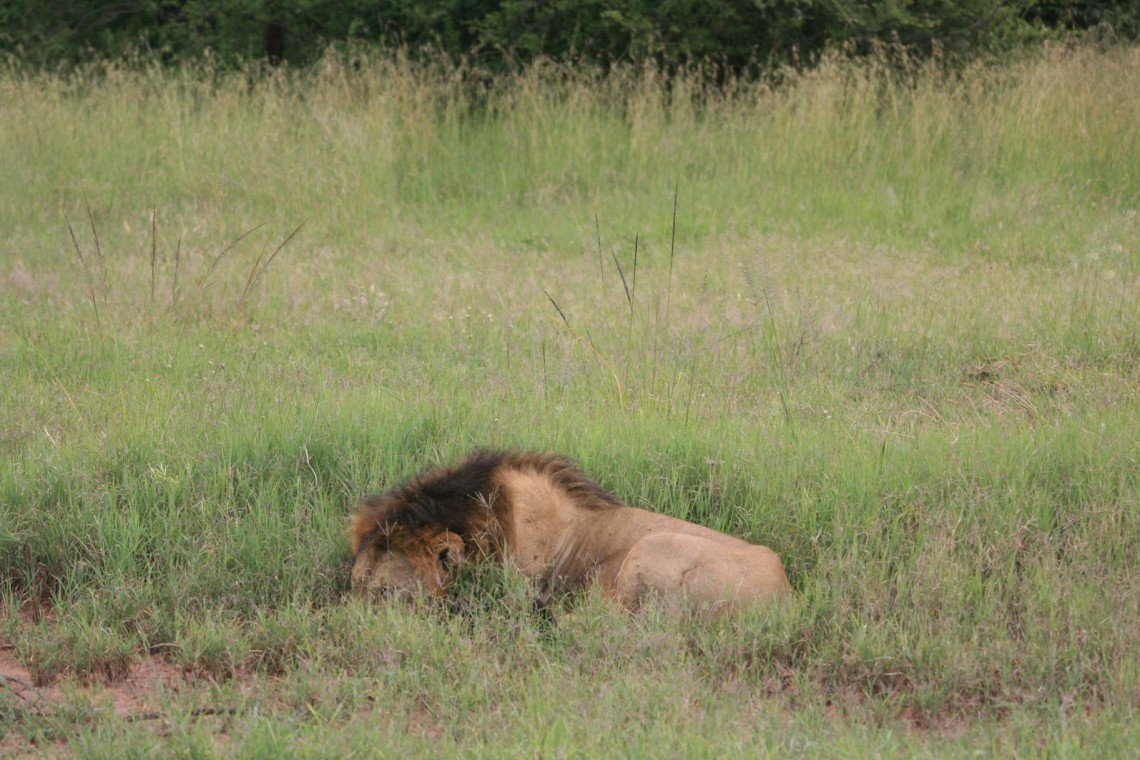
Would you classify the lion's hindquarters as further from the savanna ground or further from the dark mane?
the dark mane

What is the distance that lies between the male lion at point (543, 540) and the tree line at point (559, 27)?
30.3 feet

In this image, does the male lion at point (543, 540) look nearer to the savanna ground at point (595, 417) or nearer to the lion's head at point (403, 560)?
the lion's head at point (403, 560)

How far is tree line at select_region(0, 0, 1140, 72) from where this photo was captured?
562 inches

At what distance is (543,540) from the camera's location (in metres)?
4.87

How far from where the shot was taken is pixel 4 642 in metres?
4.55

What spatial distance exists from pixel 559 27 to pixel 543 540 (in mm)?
11808

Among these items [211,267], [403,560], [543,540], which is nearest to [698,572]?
[543,540]

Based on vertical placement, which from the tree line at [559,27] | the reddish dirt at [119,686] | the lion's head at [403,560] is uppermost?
the tree line at [559,27]

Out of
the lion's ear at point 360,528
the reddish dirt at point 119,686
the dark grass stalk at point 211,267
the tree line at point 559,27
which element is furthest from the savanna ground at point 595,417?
the tree line at point 559,27

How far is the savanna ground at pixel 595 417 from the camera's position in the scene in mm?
3883

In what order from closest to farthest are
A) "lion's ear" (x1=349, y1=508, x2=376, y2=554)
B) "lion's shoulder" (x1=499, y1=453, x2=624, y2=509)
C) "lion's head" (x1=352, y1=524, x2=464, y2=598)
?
"lion's head" (x1=352, y1=524, x2=464, y2=598) → "lion's ear" (x1=349, y1=508, x2=376, y2=554) → "lion's shoulder" (x1=499, y1=453, x2=624, y2=509)

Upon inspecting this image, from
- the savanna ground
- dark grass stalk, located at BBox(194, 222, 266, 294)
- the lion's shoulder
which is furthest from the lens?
dark grass stalk, located at BBox(194, 222, 266, 294)

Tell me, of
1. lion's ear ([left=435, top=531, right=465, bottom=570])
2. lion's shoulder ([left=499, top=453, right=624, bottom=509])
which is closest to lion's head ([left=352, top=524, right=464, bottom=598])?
lion's ear ([left=435, top=531, right=465, bottom=570])

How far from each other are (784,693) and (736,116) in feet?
28.2
